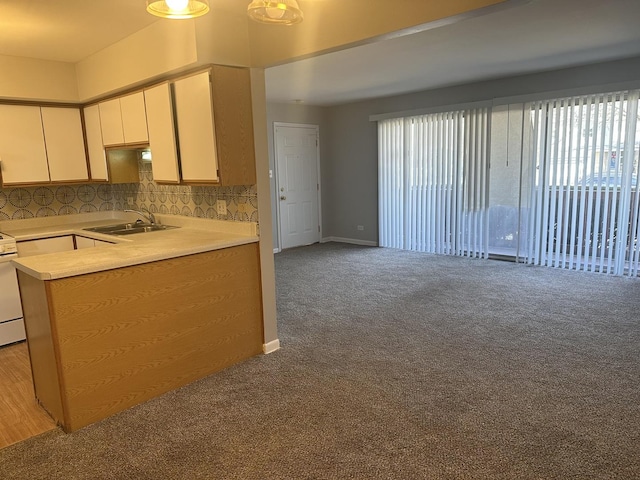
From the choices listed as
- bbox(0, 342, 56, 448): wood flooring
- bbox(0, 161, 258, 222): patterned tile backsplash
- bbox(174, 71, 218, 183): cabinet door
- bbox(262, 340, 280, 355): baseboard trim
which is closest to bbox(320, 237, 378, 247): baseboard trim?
bbox(0, 161, 258, 222): patterned tile backsplash

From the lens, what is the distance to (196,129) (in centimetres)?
309

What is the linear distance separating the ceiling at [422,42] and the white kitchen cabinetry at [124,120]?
456 millimetres

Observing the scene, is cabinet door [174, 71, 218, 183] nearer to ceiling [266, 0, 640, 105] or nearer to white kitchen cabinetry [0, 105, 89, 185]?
ceiling [266, 0, 640, 105]

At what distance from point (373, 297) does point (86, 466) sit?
10.1 feet

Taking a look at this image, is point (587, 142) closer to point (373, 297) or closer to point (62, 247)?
point (373, 297)

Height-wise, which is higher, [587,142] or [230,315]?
[587,142]

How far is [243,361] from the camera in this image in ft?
10.6

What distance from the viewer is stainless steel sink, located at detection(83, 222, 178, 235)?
12.9 ft

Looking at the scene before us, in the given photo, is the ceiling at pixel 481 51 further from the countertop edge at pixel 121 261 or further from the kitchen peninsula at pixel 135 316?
the kitchen peninsula at pixel 135 316

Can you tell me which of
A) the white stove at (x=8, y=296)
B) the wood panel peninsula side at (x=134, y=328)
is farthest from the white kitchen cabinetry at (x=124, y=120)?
the wood panel peninsula side at (x=134, y=328)

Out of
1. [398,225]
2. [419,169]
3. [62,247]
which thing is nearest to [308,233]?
[398,225]

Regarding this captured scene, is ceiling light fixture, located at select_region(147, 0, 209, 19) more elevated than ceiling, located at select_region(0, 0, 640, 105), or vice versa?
ceiling, located at select_region(0, 0, 640, 105)

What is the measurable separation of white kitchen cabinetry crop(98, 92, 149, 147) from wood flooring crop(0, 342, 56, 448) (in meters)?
1.94

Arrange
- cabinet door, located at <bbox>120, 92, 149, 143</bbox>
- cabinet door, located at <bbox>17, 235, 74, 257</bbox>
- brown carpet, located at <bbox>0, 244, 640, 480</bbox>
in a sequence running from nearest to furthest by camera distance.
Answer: brown carpet, located at <bbox>0, 244, 640, 480</bbox> < cabinet door, located at <bbox>120, 92, 149, 143</bbox> < cabinet door, located at <bbox>17, 235, 74, 257</bbox>
